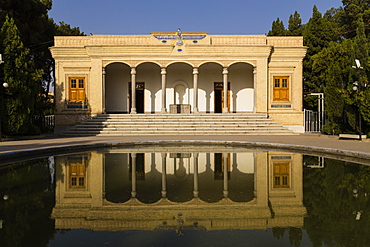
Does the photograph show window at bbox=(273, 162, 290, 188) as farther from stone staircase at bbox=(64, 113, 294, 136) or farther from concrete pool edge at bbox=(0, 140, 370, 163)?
stone staircase at bbox=(64, 113, 294, 136)

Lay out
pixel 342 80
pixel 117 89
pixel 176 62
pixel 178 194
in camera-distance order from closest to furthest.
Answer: pixel 178 194
pixel 342 80
pixel 176 62
pixel 117 89

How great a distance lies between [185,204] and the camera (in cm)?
414

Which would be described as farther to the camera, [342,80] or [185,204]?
[342,80]

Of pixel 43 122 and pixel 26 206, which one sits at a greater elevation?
pixel 43 122

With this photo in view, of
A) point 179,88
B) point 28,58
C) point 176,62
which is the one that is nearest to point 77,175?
point 176,62

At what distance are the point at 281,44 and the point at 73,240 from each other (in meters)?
19.3

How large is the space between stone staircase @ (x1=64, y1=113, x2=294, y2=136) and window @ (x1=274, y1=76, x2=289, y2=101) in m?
1.92

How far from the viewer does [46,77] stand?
88.5 ft

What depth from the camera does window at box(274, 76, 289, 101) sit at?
1939cm

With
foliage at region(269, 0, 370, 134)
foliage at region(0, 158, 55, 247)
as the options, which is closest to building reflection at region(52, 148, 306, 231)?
foliage at region(0, 158, 55, 247)

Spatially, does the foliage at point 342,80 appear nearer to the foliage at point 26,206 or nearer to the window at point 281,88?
the window at point 281,88

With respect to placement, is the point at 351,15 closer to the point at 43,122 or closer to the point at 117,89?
the point at 117,89

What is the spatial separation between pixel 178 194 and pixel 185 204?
54 cm

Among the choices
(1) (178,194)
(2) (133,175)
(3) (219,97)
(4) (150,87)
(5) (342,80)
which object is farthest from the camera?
(3) (219,97)
